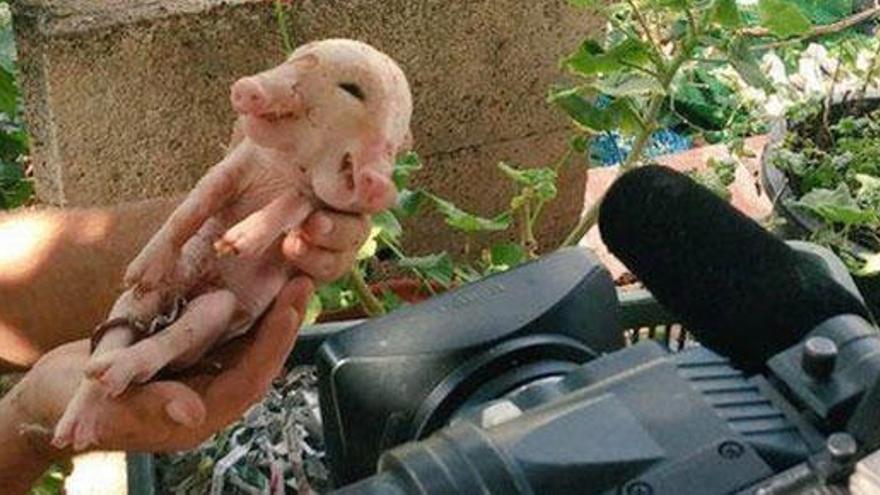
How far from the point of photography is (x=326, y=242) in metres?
0.90

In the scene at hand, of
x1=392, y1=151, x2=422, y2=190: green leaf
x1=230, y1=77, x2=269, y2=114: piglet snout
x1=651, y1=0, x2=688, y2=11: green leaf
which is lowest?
x1=392, y1=151, x2=422, y2=190: green leaf

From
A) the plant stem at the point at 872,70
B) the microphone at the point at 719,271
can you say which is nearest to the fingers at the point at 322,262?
the microphone at the point at 719,271

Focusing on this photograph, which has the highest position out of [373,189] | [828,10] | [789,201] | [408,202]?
[373,189]

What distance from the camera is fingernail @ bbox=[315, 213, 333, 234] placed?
0.89 metres

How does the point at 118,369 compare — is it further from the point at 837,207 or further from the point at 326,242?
the point at 837,207

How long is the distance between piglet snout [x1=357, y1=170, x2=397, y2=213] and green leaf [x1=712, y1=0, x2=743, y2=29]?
771 mm

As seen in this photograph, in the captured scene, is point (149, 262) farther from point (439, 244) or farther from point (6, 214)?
point (439, 244)

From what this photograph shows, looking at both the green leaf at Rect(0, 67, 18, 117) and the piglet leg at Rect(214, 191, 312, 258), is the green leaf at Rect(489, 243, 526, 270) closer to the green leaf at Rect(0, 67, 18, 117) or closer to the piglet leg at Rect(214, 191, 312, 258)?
the green leaf at Rect(0, 67, 18, 117)

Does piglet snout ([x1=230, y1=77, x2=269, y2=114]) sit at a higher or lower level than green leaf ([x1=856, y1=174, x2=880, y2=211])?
higher

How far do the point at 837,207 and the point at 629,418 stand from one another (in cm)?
97

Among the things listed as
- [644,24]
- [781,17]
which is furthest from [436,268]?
[781,17]

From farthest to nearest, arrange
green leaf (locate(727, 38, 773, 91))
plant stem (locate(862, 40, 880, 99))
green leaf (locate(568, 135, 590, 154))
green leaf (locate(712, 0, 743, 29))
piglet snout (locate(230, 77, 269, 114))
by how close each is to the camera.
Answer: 1. plant stem (locate(862, 40, 880, 99))
2. green leaf (locate(568, 135, 590, 154))
3. green leaf (locate(727, 38, 773, 91))
4. green leaf (locate(712, 0, 743, 29))
5. piglet snout (locate(230, 77, 269, 114))

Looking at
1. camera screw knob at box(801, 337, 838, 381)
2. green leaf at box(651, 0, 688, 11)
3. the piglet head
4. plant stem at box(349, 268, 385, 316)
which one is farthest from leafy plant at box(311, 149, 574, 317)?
camera screw knob at box(801, 337, 838, 381)

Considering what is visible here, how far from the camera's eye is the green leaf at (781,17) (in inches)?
60.0
